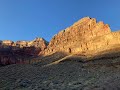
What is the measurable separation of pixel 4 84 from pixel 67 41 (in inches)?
Answer: 2312

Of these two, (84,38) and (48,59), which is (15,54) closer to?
(84,38)

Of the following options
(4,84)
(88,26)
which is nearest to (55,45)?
(88,26)

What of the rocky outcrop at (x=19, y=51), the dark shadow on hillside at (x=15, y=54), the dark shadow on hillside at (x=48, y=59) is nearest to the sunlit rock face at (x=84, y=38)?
the dark shadow on hillside at (x=48, y=59)

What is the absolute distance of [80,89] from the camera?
20750mm

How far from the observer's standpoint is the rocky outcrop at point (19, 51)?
3449 inches

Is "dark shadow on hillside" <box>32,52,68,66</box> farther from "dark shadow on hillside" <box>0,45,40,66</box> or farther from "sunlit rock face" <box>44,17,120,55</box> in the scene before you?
"dark shadow on hillside" <box>0,45,40,66</box>

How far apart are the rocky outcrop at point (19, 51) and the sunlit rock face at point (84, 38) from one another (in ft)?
40.8

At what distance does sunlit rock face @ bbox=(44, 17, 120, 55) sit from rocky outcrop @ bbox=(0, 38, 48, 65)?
12.4 metres

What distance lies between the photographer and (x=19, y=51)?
100625mm

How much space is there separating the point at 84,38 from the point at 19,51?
32.3 meters

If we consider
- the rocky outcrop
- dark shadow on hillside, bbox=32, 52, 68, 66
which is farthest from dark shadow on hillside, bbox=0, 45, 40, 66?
dark shadow on hillside, bbox=32, 52, 68, 66

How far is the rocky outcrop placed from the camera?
3449 inches

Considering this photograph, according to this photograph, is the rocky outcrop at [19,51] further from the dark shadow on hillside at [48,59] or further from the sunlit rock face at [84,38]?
the dark shadow on hillside at [48,59]

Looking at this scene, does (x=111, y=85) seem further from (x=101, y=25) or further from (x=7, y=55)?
(x=7, y=55)
